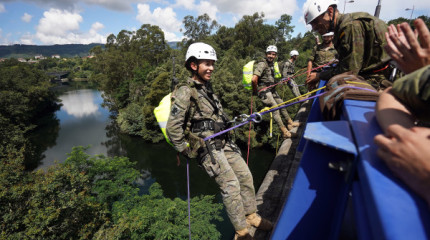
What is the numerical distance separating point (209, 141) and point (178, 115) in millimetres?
552

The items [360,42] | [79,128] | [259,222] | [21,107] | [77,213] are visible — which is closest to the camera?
[360,42]

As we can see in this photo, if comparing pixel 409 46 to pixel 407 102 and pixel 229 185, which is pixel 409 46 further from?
pixel 229 185

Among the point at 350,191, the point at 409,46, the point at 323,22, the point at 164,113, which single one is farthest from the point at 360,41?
the point at 164,113

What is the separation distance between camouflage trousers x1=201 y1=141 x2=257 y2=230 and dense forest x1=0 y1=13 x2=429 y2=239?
241cm

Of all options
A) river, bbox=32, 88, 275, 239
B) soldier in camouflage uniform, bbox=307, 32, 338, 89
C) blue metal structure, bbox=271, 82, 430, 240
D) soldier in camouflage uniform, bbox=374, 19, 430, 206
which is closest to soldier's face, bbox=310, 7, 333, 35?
soldier in camouflage uniform, bbox=374, 19, 430, 206

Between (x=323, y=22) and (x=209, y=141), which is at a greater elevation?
(x=323, y=22)

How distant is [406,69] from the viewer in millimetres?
1180

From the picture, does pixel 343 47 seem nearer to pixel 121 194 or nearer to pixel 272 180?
pixel 272 180

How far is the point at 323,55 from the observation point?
6.52 m

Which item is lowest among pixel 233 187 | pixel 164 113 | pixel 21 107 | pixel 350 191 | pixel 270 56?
pixel 21 107

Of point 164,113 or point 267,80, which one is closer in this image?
point 164,113

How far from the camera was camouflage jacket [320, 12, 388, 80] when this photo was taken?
2570 mm

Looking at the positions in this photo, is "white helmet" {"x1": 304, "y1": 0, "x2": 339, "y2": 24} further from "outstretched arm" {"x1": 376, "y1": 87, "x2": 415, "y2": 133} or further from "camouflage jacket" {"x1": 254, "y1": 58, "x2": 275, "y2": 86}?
"camouflage jacket" {"x1": 254, "y1": 58, "x2": 275, "y2": 86}

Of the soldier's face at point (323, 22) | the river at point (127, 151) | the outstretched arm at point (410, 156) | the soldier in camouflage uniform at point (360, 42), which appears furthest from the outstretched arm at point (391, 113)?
the river at point (127, 151)
